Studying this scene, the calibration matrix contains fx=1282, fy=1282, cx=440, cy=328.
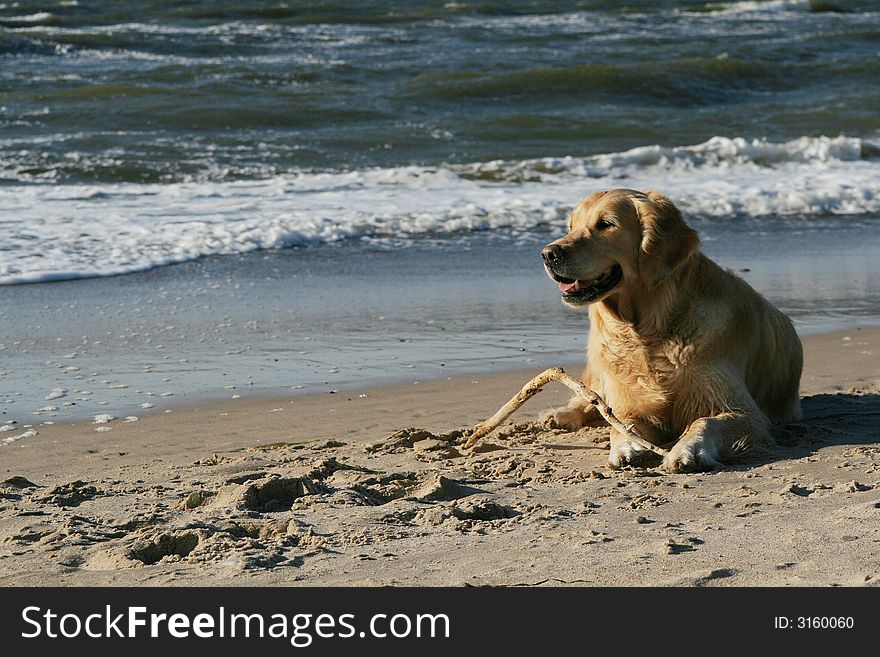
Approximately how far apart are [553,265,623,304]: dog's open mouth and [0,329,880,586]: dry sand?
0.67 metres

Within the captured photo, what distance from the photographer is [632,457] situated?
5055mm

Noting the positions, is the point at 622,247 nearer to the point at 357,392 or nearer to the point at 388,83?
the point at 357,392

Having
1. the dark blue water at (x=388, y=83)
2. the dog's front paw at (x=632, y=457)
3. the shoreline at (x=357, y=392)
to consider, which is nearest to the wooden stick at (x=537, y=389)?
the dog's front paw at (x=632, y=457)

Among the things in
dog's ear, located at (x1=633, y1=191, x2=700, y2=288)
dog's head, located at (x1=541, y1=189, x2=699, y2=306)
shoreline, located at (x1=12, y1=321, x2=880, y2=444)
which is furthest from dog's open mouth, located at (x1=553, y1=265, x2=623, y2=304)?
shoreline, located at (x1=12, y1=321, x2=880, y2=444)

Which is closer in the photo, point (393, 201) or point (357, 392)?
point (357, 392)

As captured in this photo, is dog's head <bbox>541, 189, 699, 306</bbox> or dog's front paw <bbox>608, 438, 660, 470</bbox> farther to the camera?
dog's head <bbox>541, 189, 699, 306</bbox>

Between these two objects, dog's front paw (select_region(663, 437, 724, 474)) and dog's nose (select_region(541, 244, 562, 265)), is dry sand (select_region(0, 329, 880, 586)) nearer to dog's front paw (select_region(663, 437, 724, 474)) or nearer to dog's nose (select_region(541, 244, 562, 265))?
dog's front paw (select_region(663, 437, 724, 474))

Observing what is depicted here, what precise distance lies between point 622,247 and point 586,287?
22 centimetres

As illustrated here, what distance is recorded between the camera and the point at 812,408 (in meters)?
6.09

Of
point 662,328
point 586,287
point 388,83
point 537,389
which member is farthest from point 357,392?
point 388,83

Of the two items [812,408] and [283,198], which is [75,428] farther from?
[283,198]

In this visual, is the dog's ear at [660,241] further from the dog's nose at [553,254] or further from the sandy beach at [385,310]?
the dog's nose at [553,254]

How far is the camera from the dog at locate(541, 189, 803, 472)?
514 cm

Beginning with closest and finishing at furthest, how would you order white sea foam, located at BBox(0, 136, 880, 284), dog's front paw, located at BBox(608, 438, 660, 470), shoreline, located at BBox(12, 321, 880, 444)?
1. dog's front paw, located at BBox(608, 438, 660, 470)
2. shoreline, located at BBox(12, 321, 880, 444)
3. white sea foam, located at BBox(0, 136, 880, 284)
